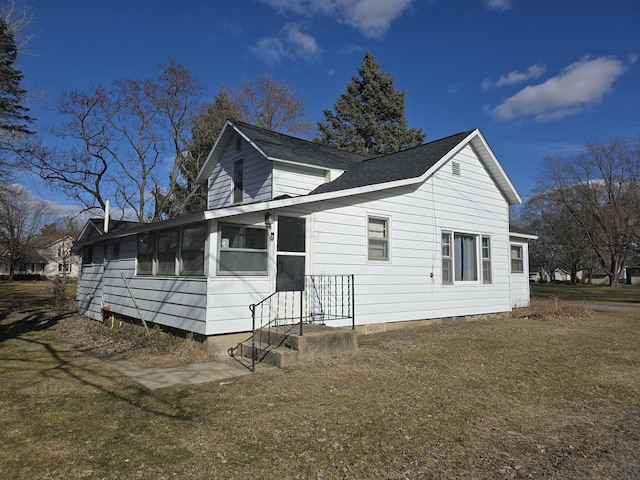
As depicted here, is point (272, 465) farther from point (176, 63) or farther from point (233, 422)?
point (176, 63)

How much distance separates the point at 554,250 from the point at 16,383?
59143 mm

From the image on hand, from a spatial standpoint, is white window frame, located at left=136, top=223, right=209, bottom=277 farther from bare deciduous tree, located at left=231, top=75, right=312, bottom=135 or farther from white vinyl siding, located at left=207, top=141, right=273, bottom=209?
bare deciduous tree, located at left=231, top=75, right=312, bottom=135

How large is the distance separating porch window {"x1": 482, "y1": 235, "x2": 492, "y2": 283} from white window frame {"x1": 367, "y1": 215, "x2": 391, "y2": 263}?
14.4 feet

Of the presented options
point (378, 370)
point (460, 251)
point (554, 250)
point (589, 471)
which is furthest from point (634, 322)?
point (554, 250)

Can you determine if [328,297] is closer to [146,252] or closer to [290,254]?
[290,254]

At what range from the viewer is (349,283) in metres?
9.65

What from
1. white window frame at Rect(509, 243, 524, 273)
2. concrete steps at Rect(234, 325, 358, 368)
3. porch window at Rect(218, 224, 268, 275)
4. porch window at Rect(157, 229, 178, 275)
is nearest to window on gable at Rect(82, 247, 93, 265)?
porch window at Rect(157, 229, 178, 275)

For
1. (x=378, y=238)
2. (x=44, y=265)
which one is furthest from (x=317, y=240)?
(x=44, y=265)

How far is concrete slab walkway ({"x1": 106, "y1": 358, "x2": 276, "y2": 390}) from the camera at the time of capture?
602 centimetres

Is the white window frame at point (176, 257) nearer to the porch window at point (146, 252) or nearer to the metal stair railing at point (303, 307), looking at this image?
the porch window at point (146, 252)

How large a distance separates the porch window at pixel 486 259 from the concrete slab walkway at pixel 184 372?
8867 millimetres

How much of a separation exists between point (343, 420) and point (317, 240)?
5.06m

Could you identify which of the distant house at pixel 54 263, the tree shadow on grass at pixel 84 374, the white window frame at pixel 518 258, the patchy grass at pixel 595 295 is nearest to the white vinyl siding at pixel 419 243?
the white window frame at pixel 518 258

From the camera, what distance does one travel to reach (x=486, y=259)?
13.3 m
